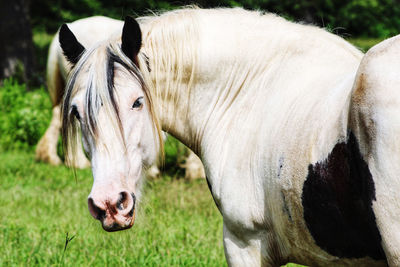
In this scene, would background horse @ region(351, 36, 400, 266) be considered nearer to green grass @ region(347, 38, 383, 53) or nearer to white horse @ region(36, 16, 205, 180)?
green grass @ region(347, 38, 383, 53)

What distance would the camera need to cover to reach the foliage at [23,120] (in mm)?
9195

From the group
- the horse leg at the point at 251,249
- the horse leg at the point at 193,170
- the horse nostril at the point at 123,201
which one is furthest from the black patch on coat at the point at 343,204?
the horse leg at the point at 193,170

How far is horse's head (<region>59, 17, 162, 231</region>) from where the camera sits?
245 centimetres

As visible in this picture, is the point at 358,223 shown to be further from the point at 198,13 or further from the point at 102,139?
the point at 198,13

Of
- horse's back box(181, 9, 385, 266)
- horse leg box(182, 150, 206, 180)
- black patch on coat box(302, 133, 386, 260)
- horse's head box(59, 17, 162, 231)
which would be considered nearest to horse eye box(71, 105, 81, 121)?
horse's head box(59, 17, 162, 231)

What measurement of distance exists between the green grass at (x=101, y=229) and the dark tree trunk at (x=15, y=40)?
6478mm

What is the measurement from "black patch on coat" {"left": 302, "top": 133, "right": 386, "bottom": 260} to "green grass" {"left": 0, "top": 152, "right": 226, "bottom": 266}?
3.22 feet

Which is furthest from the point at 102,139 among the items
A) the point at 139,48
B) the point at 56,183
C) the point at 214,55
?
the point at 56,183

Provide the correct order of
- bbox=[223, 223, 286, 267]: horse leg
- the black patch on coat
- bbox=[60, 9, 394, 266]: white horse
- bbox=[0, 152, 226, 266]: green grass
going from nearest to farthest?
the black patch on coat
bbox=[60, 9, 394, 266]: white horse
bbox=[223, 223, 286, 267]: horse leg
bbox=[0, 152, 226, 266]: green grass

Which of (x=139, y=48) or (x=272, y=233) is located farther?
(x=139, y=48)

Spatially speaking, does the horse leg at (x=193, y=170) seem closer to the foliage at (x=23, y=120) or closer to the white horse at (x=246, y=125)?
the foliage at (x=23, y=120)

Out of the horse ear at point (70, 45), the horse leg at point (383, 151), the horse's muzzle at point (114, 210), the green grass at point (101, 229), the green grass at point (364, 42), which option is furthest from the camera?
the green grass at point (101, 229)

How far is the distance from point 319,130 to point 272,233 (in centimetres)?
61

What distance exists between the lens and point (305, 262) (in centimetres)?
244
